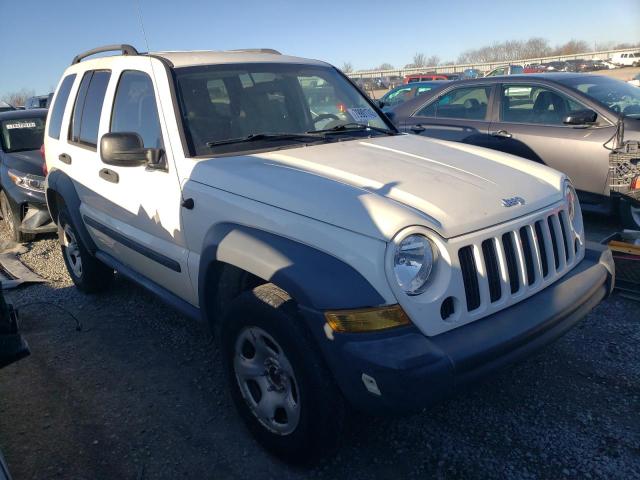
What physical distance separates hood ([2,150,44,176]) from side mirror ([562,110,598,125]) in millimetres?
6295

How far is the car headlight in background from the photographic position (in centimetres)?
629

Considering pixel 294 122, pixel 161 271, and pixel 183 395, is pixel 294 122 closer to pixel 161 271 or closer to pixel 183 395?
A: pixel 161 271

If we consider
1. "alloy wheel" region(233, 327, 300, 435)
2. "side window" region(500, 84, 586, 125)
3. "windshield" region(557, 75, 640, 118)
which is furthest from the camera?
"side window" region(500, 84, 586, 125)

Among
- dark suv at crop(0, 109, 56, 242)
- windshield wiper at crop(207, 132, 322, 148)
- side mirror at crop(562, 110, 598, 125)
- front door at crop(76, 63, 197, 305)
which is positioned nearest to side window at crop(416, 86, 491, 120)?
side mirror at crop(562, 110, 598, 125)

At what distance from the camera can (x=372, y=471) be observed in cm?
243

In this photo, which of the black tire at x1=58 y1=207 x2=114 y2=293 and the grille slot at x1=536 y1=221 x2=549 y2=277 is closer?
the grille slot at x1=536 y1=221 x2=549 y2=277

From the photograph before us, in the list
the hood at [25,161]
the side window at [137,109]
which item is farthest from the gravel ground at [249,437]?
the hood at [25,161]

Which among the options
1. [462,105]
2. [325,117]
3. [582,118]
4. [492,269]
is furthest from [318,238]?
[462,105]

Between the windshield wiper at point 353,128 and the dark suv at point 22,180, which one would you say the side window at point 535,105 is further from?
the dark suv at point 22,180

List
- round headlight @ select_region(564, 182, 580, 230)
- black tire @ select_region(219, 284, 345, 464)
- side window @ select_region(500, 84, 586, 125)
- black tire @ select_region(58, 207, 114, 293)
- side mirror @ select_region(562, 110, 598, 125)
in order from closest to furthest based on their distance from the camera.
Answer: black tire @ select_region(219, 284, 345, 464) → round headlight @ select_region(564, 182, 580, 230) → black tire @ select_region(58, 207, 114, 293) → side mirror @ select_region(562, 110, 598, 125) → side window @ select_region(500, 84, 586, 125)

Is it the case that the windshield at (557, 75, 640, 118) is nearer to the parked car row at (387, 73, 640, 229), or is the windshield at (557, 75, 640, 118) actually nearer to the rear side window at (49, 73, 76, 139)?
the parked car row at (387, 73, 640, 229)

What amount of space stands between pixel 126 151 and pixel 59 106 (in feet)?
7.78

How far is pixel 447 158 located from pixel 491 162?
0.85ft

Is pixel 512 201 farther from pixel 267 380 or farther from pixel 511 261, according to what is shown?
pixel 267 380
